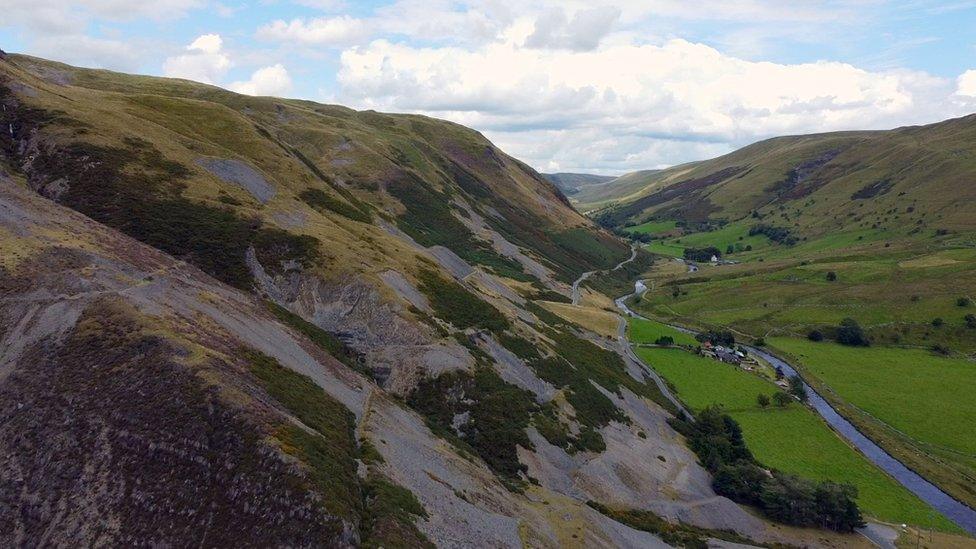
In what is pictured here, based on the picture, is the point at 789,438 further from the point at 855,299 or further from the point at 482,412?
the point at 855,299

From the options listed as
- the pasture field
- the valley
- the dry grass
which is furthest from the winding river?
the pasture field

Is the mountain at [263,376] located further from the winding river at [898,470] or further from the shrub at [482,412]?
the winding river at [898,470]

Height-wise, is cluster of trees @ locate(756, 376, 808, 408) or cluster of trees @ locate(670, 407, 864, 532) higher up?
cluster of trees @ locate(756, 376, 808, 408)

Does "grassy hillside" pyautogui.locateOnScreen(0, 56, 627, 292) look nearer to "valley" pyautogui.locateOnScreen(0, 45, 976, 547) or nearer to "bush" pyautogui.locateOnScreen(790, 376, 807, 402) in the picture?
"valley" pyautogui.locateOnScreen(0, 45, 976, 547)

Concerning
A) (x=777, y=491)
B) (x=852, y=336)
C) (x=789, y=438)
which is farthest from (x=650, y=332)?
(x=777, y=491)

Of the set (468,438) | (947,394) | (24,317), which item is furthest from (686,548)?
(947,394)
